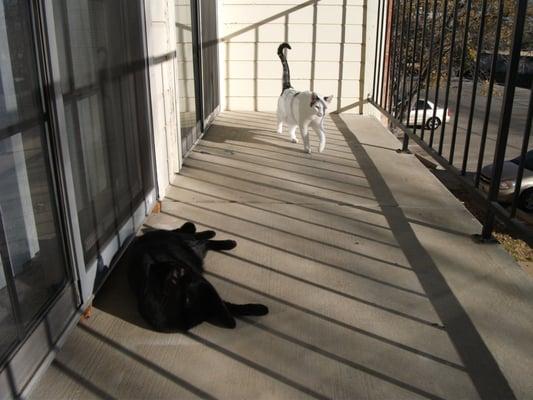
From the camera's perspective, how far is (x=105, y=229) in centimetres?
244

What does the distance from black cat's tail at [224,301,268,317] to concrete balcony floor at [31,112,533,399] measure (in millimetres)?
49

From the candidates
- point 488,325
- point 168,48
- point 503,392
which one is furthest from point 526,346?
point 168,48

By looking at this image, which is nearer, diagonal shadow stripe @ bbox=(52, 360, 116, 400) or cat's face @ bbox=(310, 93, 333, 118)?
diagonal shadow stripe @ bbox=(52, 360, 116, 400)

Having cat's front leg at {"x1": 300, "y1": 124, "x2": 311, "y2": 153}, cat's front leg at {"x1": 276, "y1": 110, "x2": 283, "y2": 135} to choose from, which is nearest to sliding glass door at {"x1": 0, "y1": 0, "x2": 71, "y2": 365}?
cat's front leg at {"x1": 300, "y1": 124, "x2": 311, "y2": 153}

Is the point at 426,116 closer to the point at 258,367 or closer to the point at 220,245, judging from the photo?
the point at 220,245

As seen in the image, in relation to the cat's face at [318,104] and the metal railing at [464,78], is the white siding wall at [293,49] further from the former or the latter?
the cat's face at [318,104]

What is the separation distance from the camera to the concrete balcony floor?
1.73 m

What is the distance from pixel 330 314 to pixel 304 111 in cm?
293

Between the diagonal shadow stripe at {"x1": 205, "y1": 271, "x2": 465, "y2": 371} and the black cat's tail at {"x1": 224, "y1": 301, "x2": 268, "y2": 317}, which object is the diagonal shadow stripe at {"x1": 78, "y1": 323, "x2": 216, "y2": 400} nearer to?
the black cat's tail at {"x1": 224, "y1": 301, "x2": 268, "y2": 317}

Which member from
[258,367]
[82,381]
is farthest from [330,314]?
[82,381]

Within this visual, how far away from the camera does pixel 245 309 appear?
2.12 meters

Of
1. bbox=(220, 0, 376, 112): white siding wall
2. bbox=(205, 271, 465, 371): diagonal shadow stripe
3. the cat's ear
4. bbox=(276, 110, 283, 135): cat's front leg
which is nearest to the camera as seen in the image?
bbox=(205, 271, 465, 371): diagonal shadow stripe

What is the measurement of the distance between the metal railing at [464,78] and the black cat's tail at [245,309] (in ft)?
4.00

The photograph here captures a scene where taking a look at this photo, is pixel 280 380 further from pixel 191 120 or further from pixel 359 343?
pixel 191 120
